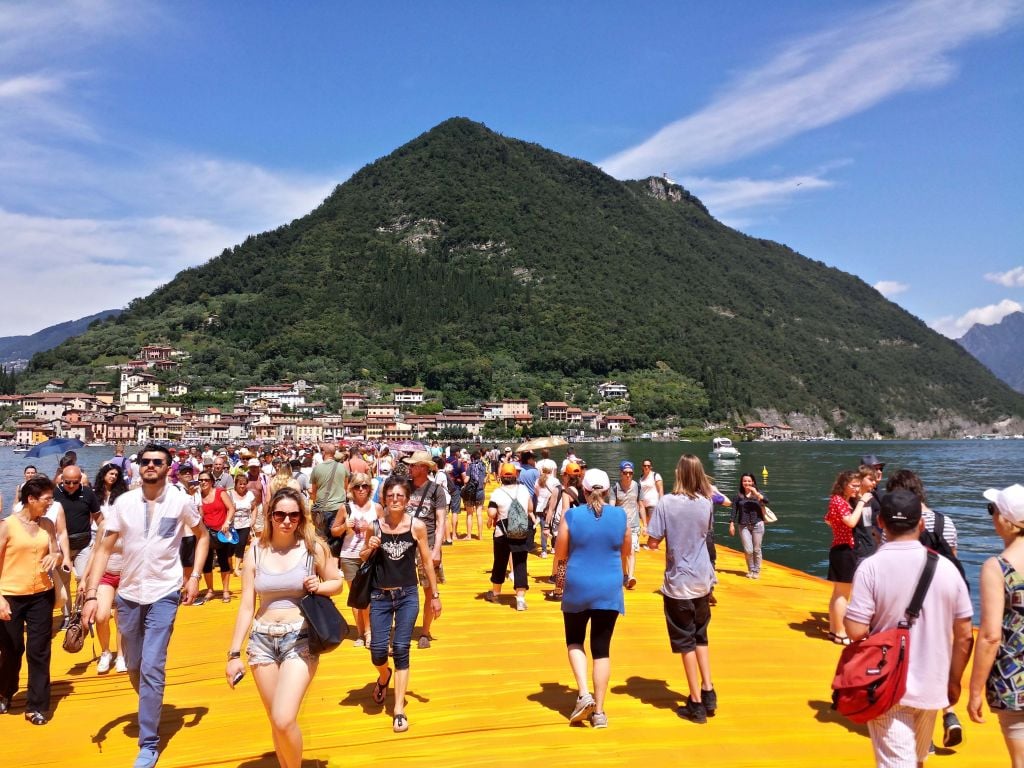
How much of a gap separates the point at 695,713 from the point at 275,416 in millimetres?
114243

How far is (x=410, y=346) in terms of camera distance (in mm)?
139750

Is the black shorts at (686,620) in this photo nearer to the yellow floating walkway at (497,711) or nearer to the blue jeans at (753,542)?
the yellow floating walkway at (497,711)

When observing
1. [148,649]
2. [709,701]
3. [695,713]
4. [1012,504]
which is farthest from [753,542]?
[148,649]

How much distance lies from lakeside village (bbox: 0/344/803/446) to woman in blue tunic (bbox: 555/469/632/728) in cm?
9453

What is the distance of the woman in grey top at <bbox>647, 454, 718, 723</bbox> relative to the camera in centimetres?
437

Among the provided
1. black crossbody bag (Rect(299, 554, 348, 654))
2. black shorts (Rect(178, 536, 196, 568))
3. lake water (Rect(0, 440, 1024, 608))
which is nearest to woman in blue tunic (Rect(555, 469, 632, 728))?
black crossbody bag (Rect(299, 554, 348, 654))

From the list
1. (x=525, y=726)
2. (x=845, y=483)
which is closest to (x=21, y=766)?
(x=525, y=726)

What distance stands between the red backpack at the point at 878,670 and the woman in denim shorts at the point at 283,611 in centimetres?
239

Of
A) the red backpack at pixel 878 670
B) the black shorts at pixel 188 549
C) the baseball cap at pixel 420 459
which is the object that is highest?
the baseball cap at pixel 420 459

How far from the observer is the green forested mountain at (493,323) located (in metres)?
134

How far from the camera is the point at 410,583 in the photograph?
178 inches

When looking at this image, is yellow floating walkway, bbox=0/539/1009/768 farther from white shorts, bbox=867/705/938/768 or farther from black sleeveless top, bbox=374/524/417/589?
white shorts, bbox=867/705/938/768

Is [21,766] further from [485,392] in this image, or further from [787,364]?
[787,364]

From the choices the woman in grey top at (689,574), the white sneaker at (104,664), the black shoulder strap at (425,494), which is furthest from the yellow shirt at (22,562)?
the woman in grey top at (689,574)
